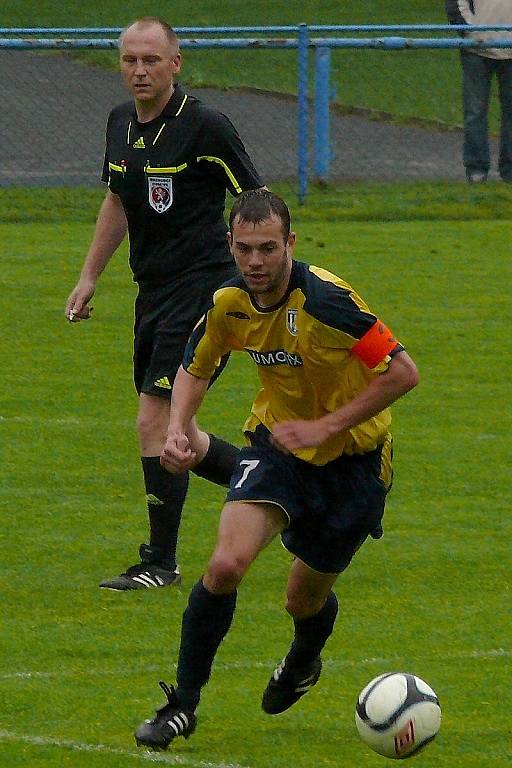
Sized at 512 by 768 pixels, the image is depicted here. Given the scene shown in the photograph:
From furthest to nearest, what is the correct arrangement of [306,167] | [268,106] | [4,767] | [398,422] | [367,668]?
1. [268,106]
2. [306,167]
3. [398,422]
4. [367,668]
5. [4,767]

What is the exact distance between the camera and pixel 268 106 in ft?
61.9

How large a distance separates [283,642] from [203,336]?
1393 mm

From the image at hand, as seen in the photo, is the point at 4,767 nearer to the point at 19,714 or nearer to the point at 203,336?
the point at 19,714

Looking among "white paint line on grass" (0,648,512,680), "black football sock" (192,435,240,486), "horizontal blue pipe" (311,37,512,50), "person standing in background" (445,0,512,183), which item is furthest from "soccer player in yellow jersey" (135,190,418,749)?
"person standing in background" (445,0,512,183)

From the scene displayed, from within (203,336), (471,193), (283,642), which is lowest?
(471,193)

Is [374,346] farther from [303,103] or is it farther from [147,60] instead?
[303,103]

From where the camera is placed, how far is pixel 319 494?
552cm

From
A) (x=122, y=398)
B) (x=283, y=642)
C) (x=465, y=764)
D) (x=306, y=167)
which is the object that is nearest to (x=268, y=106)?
(x=306, y=167)

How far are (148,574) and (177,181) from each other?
159 cm

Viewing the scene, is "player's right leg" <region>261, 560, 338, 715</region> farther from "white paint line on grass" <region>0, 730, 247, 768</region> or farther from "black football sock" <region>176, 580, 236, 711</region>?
"white paint line on grass" <region>0, 730, 247, 768</region>

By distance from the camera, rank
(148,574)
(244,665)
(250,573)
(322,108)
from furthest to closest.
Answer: (322,108) < (250,573) < (148,574) < (244,665)

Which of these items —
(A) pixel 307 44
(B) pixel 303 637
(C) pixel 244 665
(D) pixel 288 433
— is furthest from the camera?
(A) pixel 307 44

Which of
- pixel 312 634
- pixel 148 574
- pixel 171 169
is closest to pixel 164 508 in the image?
pixel 148 574

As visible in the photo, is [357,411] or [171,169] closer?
[357,411]
